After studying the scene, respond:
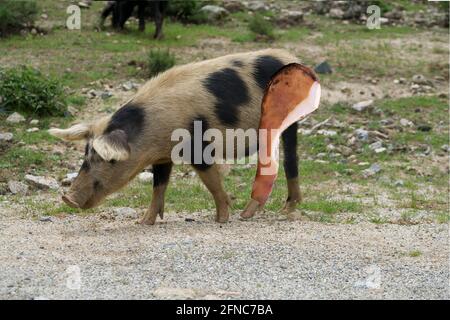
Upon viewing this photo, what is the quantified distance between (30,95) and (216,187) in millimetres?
5058

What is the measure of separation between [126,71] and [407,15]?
8742 mm

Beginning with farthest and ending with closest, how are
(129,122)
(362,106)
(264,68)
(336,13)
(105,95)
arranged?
(336,13)
(362,106)
(105,95)
(264,68)
(129,122)

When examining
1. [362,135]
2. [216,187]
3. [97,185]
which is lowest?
[362,135]

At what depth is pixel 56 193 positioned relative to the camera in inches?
402

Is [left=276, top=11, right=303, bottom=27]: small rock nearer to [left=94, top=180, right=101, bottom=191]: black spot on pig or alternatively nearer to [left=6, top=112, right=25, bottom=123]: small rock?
[left=6, top=112, right=25, bottom=123]: small rock

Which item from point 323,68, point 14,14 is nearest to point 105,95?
point 323,68

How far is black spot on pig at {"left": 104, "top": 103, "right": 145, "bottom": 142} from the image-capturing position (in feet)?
27.1

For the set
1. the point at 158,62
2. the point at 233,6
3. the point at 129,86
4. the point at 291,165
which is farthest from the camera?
the point at 233,6

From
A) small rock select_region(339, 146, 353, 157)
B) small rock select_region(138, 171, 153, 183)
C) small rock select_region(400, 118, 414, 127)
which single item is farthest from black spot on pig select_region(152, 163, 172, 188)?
small rock select_region(400, 118, 414, 127)

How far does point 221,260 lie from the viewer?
22.7 feet

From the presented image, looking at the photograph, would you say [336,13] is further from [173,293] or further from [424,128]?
[173,293]

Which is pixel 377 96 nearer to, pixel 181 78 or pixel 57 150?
pixel 57 150
